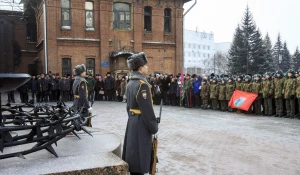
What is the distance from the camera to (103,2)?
25.6 m

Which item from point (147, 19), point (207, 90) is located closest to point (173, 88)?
point (207, 90)

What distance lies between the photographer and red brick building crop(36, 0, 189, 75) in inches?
968

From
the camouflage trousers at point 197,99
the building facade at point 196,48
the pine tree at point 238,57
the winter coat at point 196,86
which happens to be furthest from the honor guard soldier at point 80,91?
the building facade at point 196,48

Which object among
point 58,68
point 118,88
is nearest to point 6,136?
point 118,88

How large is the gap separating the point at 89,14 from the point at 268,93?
17040mm

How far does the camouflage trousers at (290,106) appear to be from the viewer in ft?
43.6

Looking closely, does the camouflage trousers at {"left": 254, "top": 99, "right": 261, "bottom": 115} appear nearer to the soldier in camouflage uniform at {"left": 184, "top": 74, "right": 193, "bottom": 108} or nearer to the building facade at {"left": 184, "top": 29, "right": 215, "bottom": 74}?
the soldier in camouflage uniform at {"left": 184, "top": 74, "right": 193, "bottom": 108}

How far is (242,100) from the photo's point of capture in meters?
15.0

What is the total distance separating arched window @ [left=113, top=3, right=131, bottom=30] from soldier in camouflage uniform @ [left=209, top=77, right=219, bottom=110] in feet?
40.1

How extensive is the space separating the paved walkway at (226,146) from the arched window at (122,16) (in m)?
15.7

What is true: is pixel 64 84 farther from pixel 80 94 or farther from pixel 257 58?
pixel 257 58


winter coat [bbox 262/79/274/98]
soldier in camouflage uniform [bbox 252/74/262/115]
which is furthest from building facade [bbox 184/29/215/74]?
winter coat [bbox 262/79/274/98]

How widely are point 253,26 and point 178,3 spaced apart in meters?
15.8

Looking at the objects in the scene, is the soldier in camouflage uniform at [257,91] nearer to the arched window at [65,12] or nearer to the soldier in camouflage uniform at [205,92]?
the soldier in camouflage uniform at [205,92]
